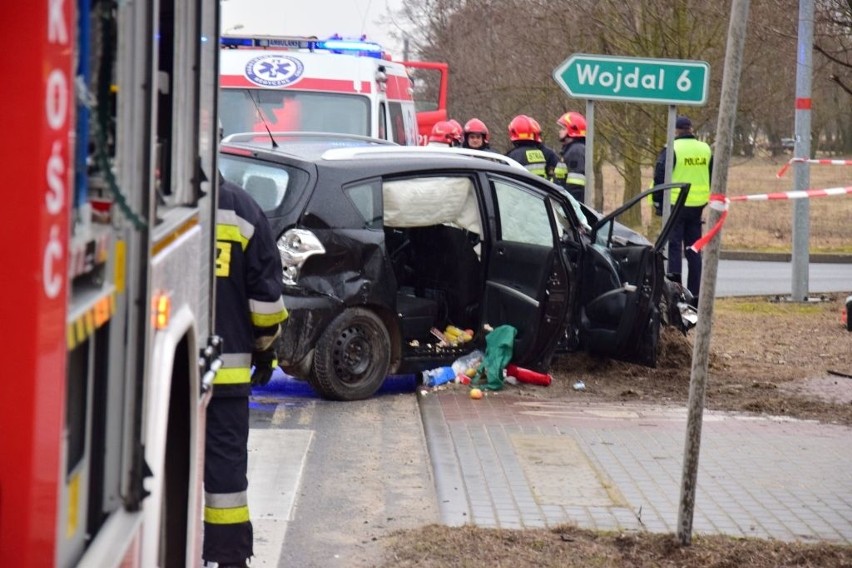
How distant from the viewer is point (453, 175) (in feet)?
31.3

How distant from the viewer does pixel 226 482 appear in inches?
191

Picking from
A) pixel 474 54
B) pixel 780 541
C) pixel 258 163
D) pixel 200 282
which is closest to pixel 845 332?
pixel 258 163

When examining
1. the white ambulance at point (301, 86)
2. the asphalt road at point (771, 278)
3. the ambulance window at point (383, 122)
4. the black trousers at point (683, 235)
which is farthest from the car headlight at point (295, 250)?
the asphalt road at point (771, 278)

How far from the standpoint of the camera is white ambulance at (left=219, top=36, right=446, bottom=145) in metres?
14.5

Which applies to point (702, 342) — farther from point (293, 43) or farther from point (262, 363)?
point (293, 43)

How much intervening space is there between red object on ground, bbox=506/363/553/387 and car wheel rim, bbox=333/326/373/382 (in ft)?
3.66

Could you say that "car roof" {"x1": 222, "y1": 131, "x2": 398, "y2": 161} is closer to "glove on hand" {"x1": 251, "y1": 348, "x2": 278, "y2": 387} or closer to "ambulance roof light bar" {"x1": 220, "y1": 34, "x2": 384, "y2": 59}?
"glove on hand" {"x1": 251, "y1": 348, "x2": 278, "y2": 387}

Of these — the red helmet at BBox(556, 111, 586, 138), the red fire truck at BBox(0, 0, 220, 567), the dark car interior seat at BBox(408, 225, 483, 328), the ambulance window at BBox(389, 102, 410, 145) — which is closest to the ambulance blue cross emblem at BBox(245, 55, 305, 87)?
the ambulance window at BBox(389, 102, 410, 145)

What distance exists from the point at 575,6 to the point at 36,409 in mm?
22448

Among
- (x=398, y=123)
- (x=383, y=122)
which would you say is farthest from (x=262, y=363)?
(x=398, y=123)

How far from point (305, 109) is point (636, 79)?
457 centimetres

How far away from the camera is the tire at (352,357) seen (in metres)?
8.80

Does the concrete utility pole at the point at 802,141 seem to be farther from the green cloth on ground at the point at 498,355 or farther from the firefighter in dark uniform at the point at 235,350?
the firefighter in dark uniform at the point at 235,350

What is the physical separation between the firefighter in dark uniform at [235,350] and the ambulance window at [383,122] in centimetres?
1003
